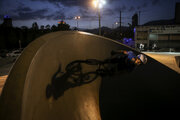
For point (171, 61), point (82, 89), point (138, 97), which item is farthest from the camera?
point (171, 61)

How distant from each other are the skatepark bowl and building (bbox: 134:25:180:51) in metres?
26.9

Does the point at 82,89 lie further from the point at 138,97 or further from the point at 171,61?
the point at 171,61

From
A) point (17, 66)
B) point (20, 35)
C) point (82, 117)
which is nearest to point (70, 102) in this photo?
point (82, 117)

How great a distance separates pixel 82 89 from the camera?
2895 millimetres

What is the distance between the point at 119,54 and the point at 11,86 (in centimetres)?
272

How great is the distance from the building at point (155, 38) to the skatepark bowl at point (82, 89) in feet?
88.3

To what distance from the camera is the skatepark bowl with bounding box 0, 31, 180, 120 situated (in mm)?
1911

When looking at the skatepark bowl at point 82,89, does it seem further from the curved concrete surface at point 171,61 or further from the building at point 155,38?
the building at point 155,38

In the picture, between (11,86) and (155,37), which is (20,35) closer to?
(155,37)

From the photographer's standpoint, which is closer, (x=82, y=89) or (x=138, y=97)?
(x=82, y=89)

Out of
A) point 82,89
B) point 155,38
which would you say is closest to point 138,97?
point 82,89

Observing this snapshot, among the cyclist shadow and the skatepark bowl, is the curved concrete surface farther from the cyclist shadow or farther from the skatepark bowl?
the skatepark bowl

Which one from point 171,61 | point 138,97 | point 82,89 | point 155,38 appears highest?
point 155,38

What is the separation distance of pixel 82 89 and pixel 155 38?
32.1 metres
